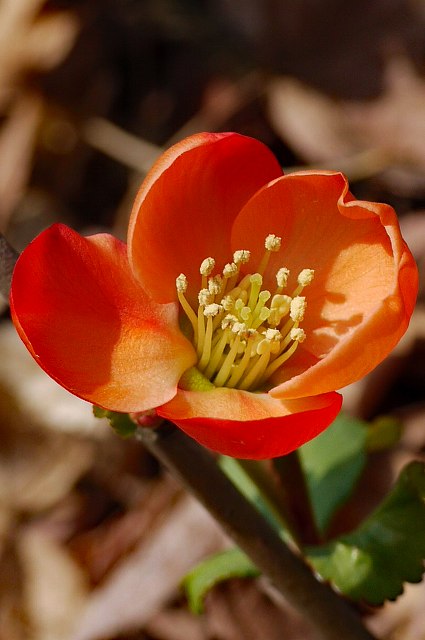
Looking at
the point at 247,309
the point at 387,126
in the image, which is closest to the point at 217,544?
the point at 247,309

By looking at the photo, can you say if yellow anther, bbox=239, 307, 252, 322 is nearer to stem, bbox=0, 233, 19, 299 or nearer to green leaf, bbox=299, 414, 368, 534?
stem, bbox=0, 233, 19, 299

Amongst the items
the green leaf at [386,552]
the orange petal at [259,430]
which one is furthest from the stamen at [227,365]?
the green leaf at [386,552]

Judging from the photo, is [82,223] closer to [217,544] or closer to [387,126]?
[387,126]

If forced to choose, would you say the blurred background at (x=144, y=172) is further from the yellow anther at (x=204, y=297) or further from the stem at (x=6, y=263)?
the stem at (x=6, y=263)

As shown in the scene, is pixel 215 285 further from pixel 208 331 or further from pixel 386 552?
pixel 386 552

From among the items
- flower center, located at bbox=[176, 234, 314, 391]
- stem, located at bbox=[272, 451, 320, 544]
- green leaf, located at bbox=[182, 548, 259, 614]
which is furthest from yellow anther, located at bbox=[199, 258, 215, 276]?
green leaf, located at bbox=[182, 548, 259, 614]
